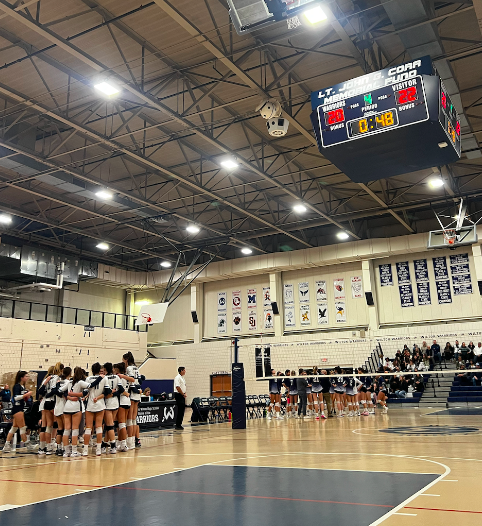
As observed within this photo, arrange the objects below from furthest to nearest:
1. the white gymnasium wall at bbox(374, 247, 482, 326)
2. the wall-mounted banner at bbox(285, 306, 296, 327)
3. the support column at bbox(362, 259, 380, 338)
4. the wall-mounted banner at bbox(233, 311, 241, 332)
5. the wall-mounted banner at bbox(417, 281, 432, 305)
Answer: the wall-mounted banner at bbox(233, 311, 241, 332) < the wall-mounted banner at bbox(285, 306, 296, 327) < the support column at bbox(362, 259, 380, 338) < the wall-mounted banner at bbox(417, 281, 432, 305) < the white gymnasium wall at bbox(374, 247, 482, 326)

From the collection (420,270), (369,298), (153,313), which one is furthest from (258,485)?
(420,270)

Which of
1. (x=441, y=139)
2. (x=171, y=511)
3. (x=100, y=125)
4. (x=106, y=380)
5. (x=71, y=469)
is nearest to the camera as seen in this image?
(x=171, y=511)

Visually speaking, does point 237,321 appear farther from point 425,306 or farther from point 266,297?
point 425,306

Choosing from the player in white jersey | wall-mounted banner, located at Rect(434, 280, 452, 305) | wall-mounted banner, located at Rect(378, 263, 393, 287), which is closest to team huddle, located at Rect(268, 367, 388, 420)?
wall-mounted banner, located at Rect(434, 280, 452, 305)

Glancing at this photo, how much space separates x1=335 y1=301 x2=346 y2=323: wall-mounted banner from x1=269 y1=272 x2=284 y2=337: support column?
326cm

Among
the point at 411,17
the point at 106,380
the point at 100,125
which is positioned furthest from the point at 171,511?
the point at 100,125

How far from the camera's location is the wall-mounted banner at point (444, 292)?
85.0 ft

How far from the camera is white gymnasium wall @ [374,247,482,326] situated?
83.1 ft

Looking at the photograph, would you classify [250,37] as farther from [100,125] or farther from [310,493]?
[310,493]

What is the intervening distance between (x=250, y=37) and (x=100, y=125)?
6.31 m

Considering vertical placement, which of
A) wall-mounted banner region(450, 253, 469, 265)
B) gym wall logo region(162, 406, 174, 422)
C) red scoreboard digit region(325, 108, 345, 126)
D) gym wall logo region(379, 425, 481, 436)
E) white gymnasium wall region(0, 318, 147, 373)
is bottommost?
gym wall logo region(379, 425, 481, 436)

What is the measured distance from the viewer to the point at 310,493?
533 cm

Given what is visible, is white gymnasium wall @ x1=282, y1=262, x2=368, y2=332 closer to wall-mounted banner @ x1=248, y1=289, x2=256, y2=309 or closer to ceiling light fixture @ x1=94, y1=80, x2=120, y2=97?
wall-mounted banner @ x1=248, y1=289, x2=256, y2=309

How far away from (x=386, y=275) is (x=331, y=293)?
3233 millimetres
